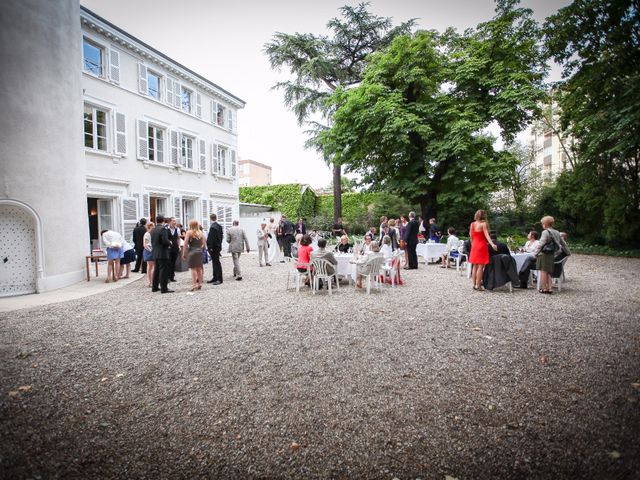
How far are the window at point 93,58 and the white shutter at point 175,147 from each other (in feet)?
12.7

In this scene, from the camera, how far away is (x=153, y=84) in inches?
646

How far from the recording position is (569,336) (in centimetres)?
484

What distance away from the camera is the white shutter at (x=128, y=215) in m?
14.4

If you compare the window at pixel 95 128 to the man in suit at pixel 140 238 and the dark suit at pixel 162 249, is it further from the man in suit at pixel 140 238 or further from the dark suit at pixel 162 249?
the dark suit at pixel 162 249

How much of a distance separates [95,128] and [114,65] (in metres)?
2.91

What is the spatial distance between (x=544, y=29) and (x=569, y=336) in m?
13.1

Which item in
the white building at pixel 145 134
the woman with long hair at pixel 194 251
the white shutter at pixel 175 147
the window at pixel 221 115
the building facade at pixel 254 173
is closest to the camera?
the woman with long hair at pixel 194 251

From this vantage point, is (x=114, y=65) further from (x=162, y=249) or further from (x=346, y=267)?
(x=346, y=267)

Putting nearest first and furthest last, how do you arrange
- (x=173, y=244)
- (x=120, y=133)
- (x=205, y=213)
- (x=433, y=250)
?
(x=173, y=244) < (x=433, y=250) < (x=120, y=133) < (x=205, y=213)

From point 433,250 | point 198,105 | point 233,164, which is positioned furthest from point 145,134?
point 433,250

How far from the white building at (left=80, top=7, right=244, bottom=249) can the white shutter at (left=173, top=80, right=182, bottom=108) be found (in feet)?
0.17

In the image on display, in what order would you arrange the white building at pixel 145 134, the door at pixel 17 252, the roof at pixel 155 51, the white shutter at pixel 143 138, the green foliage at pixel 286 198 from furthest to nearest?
the green foliage at pixel 286 198 → the white shutter at pixel 143 138 → the white building at pixel 145 134 → the roof at pixel 155 51 → the door at pixel 17 252

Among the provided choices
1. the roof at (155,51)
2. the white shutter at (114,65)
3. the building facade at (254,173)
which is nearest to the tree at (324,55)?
the roof at (155,51)

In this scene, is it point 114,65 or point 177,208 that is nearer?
point 114,65
